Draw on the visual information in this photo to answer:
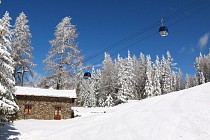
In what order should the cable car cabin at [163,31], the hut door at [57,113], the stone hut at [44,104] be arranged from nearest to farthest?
the cable car cabin at [163,31]
the stone hut at [44,104]
the hut door at [57,113]

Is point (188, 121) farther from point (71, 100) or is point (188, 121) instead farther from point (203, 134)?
point (71, 100)

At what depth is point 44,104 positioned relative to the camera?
33.1 metres

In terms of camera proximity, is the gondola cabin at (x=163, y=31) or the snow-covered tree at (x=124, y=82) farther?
the snow-covered tree at (x=124, y=82)

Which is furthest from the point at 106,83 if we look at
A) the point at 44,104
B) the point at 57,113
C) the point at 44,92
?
the point at 44,104

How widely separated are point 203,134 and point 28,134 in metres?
13.6

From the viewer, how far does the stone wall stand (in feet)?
107

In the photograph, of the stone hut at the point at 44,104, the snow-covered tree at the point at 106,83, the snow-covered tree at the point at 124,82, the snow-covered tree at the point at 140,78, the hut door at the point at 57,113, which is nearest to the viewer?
the stone hut at the point at 44,104

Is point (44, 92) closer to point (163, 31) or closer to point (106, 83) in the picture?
point (163, 31)

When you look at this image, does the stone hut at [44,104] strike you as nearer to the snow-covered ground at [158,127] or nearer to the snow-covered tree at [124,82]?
the snow-covered ground at [158,127]

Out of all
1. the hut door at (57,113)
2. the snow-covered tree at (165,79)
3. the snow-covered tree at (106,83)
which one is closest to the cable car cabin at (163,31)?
the hut door at (57,113)

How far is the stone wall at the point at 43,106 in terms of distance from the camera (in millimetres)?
32625

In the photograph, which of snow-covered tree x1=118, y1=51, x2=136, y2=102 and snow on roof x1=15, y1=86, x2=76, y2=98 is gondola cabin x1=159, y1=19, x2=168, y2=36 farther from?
snow-covered tree x1=118, y1=51, x2=136, y2=102

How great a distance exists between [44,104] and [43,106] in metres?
0.28

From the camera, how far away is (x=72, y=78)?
36.0 meters
